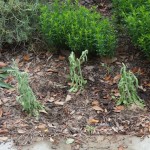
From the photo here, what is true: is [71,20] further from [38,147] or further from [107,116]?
[38,147]

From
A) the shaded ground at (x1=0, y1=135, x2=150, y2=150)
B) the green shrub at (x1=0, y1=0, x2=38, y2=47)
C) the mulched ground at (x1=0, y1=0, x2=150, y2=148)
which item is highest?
the green shrub at (x1=0, y1=0, x2=38, y2=47)

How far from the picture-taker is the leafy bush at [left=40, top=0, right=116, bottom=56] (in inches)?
162

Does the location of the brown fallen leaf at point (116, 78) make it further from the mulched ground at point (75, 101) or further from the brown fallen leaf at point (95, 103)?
the brown fallen leaf at point (95, 103)

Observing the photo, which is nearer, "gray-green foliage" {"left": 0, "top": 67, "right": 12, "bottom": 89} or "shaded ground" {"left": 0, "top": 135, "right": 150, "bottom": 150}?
"shaded ground" {"left": 0, "top": 135, "right": 150, "bottom": 150}

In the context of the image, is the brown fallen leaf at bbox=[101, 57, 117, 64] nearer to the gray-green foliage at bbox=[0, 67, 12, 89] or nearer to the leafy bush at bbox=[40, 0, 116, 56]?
the leafy bush at bbox=[40, 0, 116, 56]

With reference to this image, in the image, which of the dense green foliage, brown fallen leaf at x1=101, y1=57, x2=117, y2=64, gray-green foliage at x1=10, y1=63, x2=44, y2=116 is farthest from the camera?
brown fallen leaf at x1=101, y1=57, x2=117, y2=64

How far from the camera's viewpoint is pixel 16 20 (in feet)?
15.4

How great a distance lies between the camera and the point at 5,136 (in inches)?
146

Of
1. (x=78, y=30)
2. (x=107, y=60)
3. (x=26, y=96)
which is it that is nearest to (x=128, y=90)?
(x=107, y=60)

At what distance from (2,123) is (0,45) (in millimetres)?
1194

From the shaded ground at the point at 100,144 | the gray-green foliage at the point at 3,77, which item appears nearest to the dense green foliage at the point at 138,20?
the shaded ground at the point at 100,144

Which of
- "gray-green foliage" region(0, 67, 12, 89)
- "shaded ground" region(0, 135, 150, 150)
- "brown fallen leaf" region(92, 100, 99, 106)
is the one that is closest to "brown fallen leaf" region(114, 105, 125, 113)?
"brown fallen leaf" region(92, 100, 99, 106)

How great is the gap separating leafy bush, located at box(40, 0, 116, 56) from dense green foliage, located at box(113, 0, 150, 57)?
0.69 feet

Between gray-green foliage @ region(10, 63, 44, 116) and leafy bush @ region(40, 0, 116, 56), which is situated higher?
leafy bush @ region(40, 0, 116, 56)
